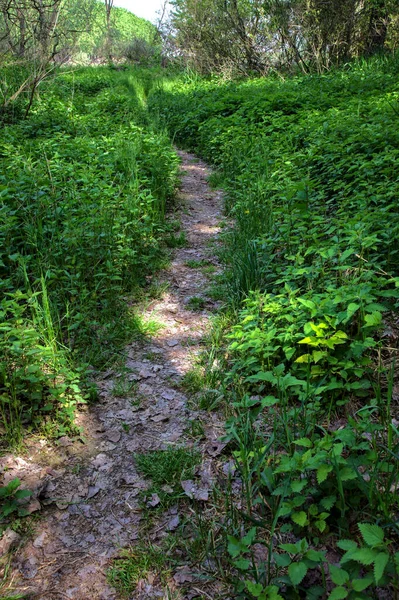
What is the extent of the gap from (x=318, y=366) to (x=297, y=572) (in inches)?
47.4

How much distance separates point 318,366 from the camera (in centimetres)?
262

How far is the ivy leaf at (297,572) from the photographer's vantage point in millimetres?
1631

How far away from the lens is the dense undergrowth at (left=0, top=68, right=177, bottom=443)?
279cm

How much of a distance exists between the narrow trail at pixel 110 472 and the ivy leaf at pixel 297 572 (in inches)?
18.5

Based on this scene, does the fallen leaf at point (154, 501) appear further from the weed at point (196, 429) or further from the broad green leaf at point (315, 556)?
the broad green leaf at point (315, 556)

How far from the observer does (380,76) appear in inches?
344

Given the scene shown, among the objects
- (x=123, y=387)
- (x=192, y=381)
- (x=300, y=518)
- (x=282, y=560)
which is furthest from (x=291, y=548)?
(x=123, y=387)

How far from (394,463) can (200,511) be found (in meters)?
0.97

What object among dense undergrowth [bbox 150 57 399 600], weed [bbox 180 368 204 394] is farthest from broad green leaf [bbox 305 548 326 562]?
weed [bbox 180 368 204 394]

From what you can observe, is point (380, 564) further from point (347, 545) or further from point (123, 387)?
point (123, 387)

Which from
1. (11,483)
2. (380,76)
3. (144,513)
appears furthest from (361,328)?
(380,76)

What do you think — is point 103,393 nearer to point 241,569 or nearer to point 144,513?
point 144,513

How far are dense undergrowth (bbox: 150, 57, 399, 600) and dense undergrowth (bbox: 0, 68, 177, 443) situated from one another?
3.27ft

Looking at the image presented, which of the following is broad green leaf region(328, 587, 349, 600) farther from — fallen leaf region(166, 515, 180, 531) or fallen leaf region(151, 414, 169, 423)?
fallen leaf region(151, 414, 169, 423)
